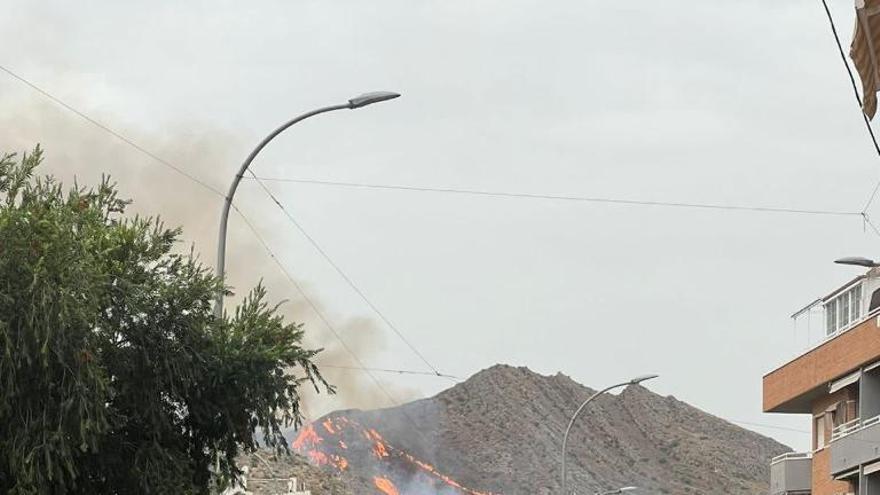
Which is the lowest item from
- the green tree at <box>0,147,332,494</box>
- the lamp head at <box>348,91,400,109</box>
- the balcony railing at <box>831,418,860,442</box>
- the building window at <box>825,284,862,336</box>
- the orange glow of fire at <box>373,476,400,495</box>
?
the green tree at <box>0,147,332,494</box>

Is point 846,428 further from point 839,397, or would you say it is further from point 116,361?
point 116,361

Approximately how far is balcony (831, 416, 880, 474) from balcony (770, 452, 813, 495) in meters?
4.50

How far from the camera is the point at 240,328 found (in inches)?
1262

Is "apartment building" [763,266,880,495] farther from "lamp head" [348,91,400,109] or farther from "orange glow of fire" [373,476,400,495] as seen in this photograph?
"orange glow of fire" [373,476,400,495]

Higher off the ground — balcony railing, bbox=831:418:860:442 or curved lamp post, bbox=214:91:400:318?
balcony railing, bbox=831:418:860:442

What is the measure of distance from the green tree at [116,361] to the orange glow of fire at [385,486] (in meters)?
158

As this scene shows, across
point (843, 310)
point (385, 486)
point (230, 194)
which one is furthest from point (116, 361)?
point (385, 486)

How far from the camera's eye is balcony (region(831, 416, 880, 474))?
50.9 meters

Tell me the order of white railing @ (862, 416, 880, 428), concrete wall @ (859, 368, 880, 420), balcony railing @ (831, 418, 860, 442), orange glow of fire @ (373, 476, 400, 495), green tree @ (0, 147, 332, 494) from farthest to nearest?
orange glow of fire @ (373, 476, 400, 495), balcony railing @ (831, 418, 860, 442), concrete wall @ (859, 368, 880, 420), white railing @ (862, 416, 880, 428), green tree @ (0, 147, 332, 494)

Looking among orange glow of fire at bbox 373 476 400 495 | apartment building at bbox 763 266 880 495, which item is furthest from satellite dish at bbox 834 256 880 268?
orange glow of fire at bbox 373 476 400 495

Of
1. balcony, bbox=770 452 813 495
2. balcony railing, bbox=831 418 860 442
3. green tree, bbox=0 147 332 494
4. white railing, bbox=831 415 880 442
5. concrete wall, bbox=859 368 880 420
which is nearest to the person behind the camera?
green tree, bbox=0 147 332 494

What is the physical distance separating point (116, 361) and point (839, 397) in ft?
97.1

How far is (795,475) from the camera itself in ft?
198

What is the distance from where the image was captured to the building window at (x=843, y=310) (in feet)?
185
